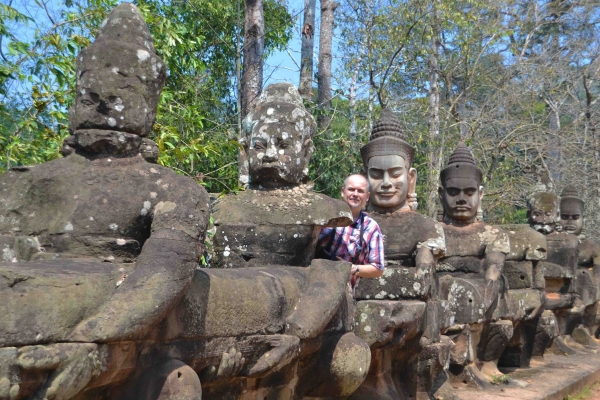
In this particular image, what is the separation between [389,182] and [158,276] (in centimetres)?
341

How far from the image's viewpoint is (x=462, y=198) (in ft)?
25.3

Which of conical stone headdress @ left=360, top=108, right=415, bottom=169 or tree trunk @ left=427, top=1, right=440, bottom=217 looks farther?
tree trunk @ left=427, top=1, right=440, bottom=217

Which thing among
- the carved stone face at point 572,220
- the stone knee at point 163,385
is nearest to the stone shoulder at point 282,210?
the stone knee at point 163,385

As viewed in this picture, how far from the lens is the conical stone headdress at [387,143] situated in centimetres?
628

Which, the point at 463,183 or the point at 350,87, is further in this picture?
the point at 350,87

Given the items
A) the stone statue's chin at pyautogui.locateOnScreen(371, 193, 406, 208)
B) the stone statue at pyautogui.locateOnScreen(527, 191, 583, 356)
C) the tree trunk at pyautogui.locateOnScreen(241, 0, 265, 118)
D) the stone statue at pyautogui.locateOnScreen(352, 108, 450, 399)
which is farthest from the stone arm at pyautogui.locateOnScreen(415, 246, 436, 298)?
the stone statue at pyautogui.locateOnScreen(527, 191, 583, 356)

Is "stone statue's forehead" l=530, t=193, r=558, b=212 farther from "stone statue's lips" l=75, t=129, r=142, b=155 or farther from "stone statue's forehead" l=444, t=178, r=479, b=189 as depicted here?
"stone statue's lips" l=75, t=129, r=142, b=155

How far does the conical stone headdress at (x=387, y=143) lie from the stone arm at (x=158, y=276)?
303cm

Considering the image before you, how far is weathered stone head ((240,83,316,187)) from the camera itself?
461cm

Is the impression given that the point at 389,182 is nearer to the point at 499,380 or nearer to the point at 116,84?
the point at 499,380

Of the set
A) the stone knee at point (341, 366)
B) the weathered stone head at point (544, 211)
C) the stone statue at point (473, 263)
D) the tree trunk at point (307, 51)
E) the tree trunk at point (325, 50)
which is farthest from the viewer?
the tree trunk at point (325, 50)

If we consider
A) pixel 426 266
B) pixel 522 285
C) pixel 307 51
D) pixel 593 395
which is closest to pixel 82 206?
pixel 426 266

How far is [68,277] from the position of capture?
2.82 m

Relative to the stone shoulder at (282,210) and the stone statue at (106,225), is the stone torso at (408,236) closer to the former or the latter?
the stone shoulder at (282,210)
